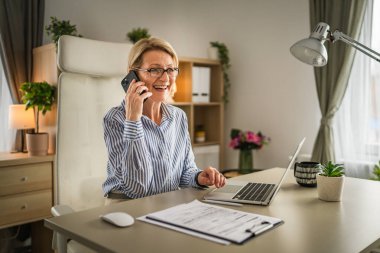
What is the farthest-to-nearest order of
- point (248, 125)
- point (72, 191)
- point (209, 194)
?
point (248, 125) < point (72, 191) < point (209, 194)

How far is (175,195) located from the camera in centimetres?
137

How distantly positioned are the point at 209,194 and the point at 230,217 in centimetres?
29

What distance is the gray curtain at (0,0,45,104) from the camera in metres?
2.67

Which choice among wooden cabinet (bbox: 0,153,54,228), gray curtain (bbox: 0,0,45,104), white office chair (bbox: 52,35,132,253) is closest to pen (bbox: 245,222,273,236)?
white office chair (bbox: 52,35,132,253)

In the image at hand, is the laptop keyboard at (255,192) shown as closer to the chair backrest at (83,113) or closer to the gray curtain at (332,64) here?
the chair backrest at (83,113)

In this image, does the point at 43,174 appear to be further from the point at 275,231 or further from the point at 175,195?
the point at 275,231

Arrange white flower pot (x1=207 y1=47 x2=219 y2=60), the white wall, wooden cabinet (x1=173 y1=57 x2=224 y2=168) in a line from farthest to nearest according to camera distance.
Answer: white flower pot (x1=207 y1=47 x2=219 y2=60)
wooden cabinet (x1=173 y1=57 x2=224 y2=168)
the white wall

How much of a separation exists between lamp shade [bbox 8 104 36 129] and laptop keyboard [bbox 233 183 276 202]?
5.44 feet

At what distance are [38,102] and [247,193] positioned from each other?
164 centimetres

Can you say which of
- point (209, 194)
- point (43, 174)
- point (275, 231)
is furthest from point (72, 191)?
point (275, 231)

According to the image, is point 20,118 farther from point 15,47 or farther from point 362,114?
point 362,114

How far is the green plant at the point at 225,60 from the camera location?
3559 millimetres

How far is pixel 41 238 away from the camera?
2.68m

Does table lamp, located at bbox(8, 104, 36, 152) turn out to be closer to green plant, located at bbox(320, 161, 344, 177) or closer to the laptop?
the laptop
